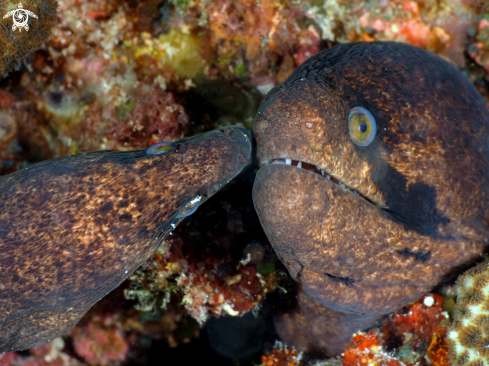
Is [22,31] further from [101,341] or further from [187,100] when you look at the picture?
[101,341]

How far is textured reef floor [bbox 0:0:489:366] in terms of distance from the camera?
3.70m

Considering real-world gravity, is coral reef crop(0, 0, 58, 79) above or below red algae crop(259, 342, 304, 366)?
above

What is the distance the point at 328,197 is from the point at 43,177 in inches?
82.3

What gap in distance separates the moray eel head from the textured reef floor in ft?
3.61

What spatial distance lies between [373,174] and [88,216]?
82.1 inches

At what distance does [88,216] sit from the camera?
2.38 metres

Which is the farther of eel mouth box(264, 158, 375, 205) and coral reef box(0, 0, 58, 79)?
coral reef box(0, 0, 58, 79)

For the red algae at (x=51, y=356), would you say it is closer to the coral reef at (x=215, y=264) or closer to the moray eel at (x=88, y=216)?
the coral reef at (x=215, y=264)

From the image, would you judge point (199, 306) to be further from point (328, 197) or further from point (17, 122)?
point (17, 122)

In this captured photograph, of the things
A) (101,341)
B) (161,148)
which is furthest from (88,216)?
(101,341)

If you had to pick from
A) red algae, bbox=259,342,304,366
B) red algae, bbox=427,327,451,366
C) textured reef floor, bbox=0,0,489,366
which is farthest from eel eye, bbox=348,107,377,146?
red algae, bbox=259,342,304,366

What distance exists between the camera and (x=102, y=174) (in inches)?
98.3

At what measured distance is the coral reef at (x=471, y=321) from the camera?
2.65 m

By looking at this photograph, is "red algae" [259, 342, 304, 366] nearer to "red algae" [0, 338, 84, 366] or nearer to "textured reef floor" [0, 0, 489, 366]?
"textured reef floor" [0, 0, 489, 366]
